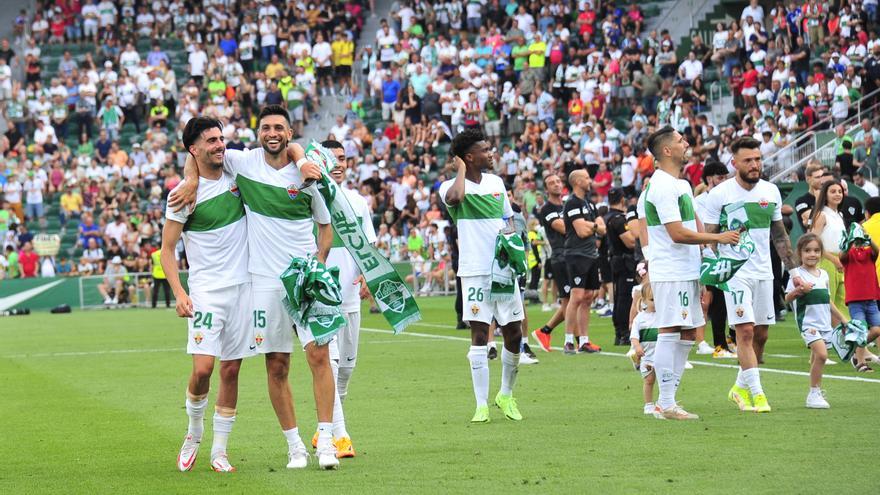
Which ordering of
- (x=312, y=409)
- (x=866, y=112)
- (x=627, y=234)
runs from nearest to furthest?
1. (x=312, y=409)
2. (x=627, y=234)
3. (x=866, y=112)

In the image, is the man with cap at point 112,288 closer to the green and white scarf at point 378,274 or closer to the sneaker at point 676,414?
the sneaker at point 676,414

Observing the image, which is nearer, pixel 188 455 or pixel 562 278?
pixel 188 455

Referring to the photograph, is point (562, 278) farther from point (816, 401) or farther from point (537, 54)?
point (537, 54)

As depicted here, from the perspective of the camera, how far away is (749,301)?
1174 cm

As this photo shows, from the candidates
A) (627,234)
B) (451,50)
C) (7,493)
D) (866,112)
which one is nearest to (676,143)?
(7,493)

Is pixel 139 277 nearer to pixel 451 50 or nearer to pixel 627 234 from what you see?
pixel 451 50

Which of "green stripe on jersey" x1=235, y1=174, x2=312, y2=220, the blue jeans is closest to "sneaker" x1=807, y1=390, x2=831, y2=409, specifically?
the blue jeans

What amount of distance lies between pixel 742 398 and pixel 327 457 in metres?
4.23

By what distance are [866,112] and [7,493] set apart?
22915 millimetres

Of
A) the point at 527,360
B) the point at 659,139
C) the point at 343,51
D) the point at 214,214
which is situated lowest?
the point at 527,360

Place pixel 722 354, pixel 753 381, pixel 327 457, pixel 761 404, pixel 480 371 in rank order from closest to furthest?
pixel 327 457
pixel 761 404
pixel 753 381
pixel 480 371
pixel 722 354

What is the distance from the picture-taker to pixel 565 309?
18641mm

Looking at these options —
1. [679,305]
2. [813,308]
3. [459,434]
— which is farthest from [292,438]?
[813,308]

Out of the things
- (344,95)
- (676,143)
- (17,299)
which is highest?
(344,95)
